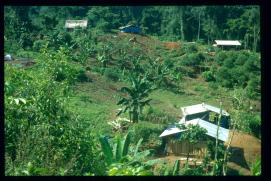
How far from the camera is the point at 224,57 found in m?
21.0

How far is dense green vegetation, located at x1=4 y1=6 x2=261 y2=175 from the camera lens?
3.48 meters

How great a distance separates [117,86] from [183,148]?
22.6ft

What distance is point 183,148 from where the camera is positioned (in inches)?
397

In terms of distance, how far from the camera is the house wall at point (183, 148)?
32.5 ft

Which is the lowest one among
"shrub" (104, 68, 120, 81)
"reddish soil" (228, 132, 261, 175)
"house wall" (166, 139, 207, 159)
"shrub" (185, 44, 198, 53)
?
"reddish soil" (228, 132, 261, 175)

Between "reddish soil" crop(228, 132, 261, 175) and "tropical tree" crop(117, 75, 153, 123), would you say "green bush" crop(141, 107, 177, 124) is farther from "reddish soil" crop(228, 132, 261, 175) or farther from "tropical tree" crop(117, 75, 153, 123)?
"reddish soil" crop(228, 132, 261, 175)

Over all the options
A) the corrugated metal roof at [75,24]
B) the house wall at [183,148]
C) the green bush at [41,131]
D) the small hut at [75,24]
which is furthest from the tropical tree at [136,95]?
the corrugated metal roof at [75,24]

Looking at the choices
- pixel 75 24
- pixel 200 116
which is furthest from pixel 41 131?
pixel 75 24

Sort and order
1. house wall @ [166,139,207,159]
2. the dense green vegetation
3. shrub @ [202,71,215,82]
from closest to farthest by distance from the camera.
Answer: the dense green vegetation, house wall @ [166,139,207,159], shrub @ [202,71,215,82]

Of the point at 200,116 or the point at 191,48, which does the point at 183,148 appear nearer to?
the point at 200,116

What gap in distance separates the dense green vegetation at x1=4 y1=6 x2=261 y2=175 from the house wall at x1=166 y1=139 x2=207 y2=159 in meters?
0.31

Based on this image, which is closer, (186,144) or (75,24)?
(186,144)

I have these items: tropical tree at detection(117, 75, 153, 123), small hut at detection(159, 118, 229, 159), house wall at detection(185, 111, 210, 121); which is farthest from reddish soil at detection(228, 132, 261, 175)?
tropical tree at detection(117, 75, 153, 123)

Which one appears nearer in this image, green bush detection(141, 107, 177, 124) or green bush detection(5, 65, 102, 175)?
green bush detection(5, 65, 102, 175)
